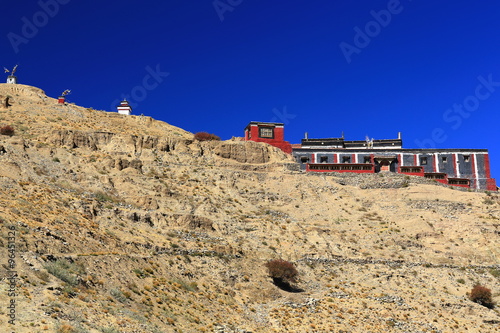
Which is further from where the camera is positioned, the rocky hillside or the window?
the window

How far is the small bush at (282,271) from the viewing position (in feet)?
124

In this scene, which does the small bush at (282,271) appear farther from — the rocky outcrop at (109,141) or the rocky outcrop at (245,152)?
the rocky outcrop at (109,141)

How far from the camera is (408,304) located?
37.4 meters

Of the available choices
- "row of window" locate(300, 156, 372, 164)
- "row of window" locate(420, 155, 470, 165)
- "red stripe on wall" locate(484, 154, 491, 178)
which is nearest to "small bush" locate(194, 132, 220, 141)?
"row of window" locate(300, 156, 372, 164)

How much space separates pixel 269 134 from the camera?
234 ft

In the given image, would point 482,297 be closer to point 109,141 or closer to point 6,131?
point 109,141

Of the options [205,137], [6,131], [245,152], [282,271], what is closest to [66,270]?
[282,271]

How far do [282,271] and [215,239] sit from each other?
7.56 metres

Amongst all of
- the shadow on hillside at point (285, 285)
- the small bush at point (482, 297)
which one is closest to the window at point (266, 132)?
the shadow on hillside at point (285, 285)

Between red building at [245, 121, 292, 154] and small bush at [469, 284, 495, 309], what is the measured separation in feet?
118

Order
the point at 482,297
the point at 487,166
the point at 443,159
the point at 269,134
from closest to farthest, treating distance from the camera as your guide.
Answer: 1. the point at 482,297
2. the point at 487,166
3. the point at 443,159
4. the point at 269,134

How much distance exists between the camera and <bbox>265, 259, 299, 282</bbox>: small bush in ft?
124

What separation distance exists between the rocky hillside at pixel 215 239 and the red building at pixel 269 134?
4.64 metres

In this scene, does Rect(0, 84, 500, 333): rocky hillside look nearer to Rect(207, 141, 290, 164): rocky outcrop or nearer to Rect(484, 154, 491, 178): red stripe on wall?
Rect(207, 141, 290, 164): rocky outcrop
